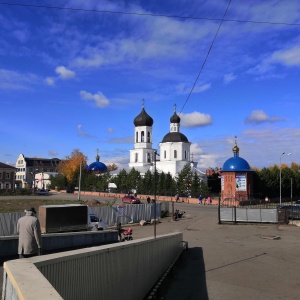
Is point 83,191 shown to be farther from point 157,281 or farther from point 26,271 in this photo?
point 26,271

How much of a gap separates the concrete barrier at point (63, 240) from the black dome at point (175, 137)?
6660 centimetres

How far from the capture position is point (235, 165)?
57.9 metres

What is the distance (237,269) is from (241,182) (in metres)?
45.4

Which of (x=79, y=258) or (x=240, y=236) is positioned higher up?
(x=79, y=258)

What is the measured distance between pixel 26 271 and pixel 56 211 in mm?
17615

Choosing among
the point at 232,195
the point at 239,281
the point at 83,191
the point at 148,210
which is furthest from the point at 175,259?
the point at 83,191

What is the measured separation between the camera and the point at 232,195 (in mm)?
56188

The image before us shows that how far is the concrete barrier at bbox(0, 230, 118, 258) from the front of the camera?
38.4ft

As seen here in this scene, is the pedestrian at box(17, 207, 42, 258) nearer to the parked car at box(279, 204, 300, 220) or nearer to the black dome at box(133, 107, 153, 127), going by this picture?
the parked car at box(279, 204, 300, 220)

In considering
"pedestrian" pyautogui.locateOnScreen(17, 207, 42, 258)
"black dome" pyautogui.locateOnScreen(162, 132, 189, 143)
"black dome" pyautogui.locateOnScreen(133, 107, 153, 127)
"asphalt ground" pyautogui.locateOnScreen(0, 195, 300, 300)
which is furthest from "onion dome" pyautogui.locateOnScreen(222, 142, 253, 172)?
"pedestrian" pyautogui.locateOnScreen(17, 207, 42, 258)

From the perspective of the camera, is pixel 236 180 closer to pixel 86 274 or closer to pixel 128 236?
pixel 128 236

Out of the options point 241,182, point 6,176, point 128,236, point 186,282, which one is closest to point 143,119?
point 241,182

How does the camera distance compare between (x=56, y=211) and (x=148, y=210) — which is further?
(x=148, y=210)

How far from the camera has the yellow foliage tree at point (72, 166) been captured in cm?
9500
